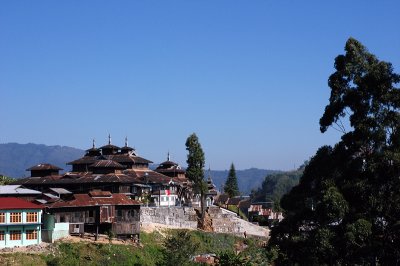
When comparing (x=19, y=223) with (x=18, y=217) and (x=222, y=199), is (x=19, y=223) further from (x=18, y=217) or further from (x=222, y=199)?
(x=222, y=199)

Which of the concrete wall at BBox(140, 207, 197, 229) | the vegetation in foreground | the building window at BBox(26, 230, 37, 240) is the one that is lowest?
the vegetation in foreground

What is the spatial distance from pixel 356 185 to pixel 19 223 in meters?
35.6

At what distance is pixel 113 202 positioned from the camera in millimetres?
60844

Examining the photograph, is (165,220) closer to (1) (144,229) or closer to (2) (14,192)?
(1) (144,229)

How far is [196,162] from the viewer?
77.9 metres

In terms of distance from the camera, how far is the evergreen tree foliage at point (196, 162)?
77.5m

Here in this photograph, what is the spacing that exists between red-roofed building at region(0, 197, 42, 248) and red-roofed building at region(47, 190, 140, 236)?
494 centimetres

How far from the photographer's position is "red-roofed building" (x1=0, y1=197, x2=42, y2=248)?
1993 inches

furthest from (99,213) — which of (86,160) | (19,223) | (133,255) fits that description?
(86,160)

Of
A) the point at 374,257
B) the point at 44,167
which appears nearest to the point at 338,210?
the point at 374,257

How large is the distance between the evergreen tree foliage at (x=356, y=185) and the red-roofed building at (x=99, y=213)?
3709 centimetres

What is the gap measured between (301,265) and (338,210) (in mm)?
2911

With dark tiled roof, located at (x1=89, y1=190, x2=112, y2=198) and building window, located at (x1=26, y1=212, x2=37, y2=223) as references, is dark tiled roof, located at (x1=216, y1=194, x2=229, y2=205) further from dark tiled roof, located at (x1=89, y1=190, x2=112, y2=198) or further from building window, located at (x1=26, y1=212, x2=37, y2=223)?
building window, located at (x1=26, y1=212, x2=37, y2=223)

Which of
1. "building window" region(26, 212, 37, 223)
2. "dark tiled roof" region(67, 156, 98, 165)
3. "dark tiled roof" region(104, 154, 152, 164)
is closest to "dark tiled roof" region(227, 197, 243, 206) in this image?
"dark tiled roof" region(104, 154, 152, 164)
